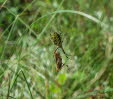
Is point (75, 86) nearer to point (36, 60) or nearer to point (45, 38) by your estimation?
point (36, 60)

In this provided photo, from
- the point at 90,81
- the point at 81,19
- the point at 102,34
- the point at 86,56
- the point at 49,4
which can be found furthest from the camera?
the point at 49,4

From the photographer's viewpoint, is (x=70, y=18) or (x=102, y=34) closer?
(x=102, y=34)

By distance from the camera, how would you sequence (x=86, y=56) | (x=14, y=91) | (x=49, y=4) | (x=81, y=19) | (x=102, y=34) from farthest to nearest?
1. (x=49, y=4)
2. (x=81, y=19)
3. (x=102, y=34)
4. (x=86, y=56)
5. (x=14, y=91)

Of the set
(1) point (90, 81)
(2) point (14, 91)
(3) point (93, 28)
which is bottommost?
(2) point (14, 91)

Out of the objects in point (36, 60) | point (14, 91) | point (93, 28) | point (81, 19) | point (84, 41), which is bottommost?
point (14, 91)

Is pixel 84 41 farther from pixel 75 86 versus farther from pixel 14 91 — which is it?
pixel 14 91

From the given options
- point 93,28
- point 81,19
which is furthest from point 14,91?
point 81,19

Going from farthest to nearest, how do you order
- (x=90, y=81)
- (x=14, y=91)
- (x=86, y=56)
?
(x=86, y=56) < (x=90, y=81) < (x=14, y=91)

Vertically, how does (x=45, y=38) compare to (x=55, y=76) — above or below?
above

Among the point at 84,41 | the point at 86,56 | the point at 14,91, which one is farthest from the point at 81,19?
the point at 14,91

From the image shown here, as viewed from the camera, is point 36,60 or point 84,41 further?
point 84,41
